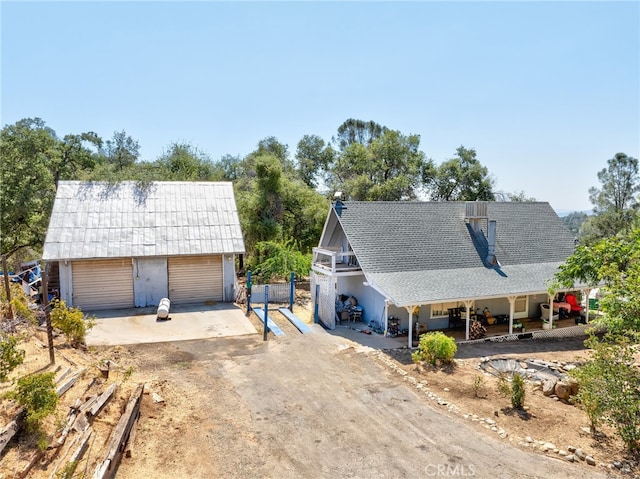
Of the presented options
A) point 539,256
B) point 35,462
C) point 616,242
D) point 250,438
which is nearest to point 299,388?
point 250,438

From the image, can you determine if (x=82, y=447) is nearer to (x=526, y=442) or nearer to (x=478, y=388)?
(x=526, y=442)

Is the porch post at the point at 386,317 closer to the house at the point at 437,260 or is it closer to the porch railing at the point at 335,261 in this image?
the house at the point at 437,260

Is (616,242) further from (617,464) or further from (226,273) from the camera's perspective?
(226,273)

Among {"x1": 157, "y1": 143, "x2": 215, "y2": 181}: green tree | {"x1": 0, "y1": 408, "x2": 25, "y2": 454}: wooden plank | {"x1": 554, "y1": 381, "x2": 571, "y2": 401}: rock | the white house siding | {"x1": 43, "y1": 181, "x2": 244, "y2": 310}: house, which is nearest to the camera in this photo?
{"x1": 0, "y1": 408, "x2": 25, "y2": 454}: wooden plank

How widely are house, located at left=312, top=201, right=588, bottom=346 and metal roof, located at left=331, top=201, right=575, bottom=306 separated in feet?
0.14

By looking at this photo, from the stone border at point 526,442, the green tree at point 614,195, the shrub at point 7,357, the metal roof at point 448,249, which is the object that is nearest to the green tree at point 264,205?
the metal roof at point 448,249

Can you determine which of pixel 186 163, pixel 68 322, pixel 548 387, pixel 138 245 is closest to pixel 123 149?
pixel 186 163

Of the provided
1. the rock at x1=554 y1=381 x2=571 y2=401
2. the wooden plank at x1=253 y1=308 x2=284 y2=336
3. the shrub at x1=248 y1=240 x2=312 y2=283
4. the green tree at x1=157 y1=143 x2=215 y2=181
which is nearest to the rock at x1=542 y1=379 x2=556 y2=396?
the rock at x1=554 y1=381 x2=571 y2=401

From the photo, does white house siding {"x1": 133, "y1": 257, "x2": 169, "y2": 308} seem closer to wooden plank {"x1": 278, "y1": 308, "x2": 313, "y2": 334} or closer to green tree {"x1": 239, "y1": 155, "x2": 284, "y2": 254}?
wooden plank {"x1": 278, "y1": 308, "x2": 313, "y2": 334}

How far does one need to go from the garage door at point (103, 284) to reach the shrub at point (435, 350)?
42.7 ft

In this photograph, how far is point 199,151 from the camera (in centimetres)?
3831

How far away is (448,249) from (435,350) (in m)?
6.54

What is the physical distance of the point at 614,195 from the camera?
41.5 metres

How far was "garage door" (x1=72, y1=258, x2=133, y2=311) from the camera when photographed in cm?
1867
